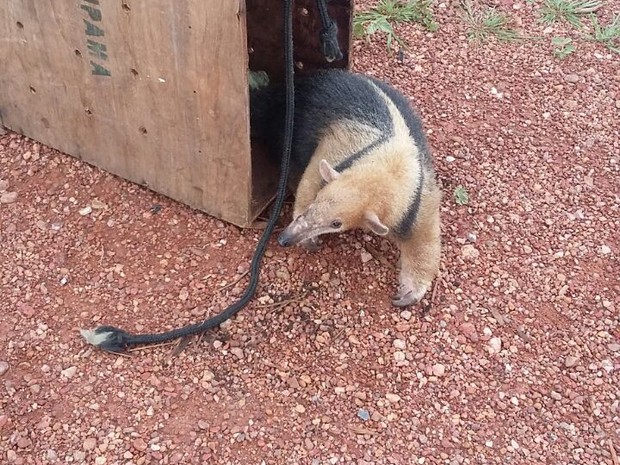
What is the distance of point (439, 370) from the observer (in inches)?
136

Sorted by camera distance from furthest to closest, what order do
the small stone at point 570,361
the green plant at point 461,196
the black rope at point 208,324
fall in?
the green plant at point 461,196 → the small stone at point 570,361 → the black rope at point 208,324

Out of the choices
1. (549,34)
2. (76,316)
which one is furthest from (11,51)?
(549,34)

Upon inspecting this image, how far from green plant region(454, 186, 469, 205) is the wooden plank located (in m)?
1.22

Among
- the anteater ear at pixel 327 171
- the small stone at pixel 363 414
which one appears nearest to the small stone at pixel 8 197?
the anteater ear at pixel 327 171

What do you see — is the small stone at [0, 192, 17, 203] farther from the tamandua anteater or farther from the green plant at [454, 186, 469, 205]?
the green plant at [454, 186, 469, 205]

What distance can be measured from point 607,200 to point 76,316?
3.00 metres

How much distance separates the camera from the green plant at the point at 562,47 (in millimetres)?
5340

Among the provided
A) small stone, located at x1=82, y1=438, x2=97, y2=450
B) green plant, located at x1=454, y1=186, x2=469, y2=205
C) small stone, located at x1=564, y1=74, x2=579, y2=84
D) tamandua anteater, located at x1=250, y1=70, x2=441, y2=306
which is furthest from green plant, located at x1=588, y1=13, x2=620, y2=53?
small stone, located at x1=82, y1=438, x2=97, y2=450

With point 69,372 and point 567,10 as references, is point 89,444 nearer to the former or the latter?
point 69,372

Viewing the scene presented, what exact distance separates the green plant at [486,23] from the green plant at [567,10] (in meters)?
0.31

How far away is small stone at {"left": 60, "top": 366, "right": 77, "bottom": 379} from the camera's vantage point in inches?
130

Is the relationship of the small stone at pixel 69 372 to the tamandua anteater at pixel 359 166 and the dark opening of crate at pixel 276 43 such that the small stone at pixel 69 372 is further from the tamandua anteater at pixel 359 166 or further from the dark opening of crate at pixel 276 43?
the dark opening of crate at pixel 276 43

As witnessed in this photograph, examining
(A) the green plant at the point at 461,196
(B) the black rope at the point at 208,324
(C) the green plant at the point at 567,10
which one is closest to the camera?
(B) the black rope at the point at 208,324

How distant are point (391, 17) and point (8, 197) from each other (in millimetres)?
2971
